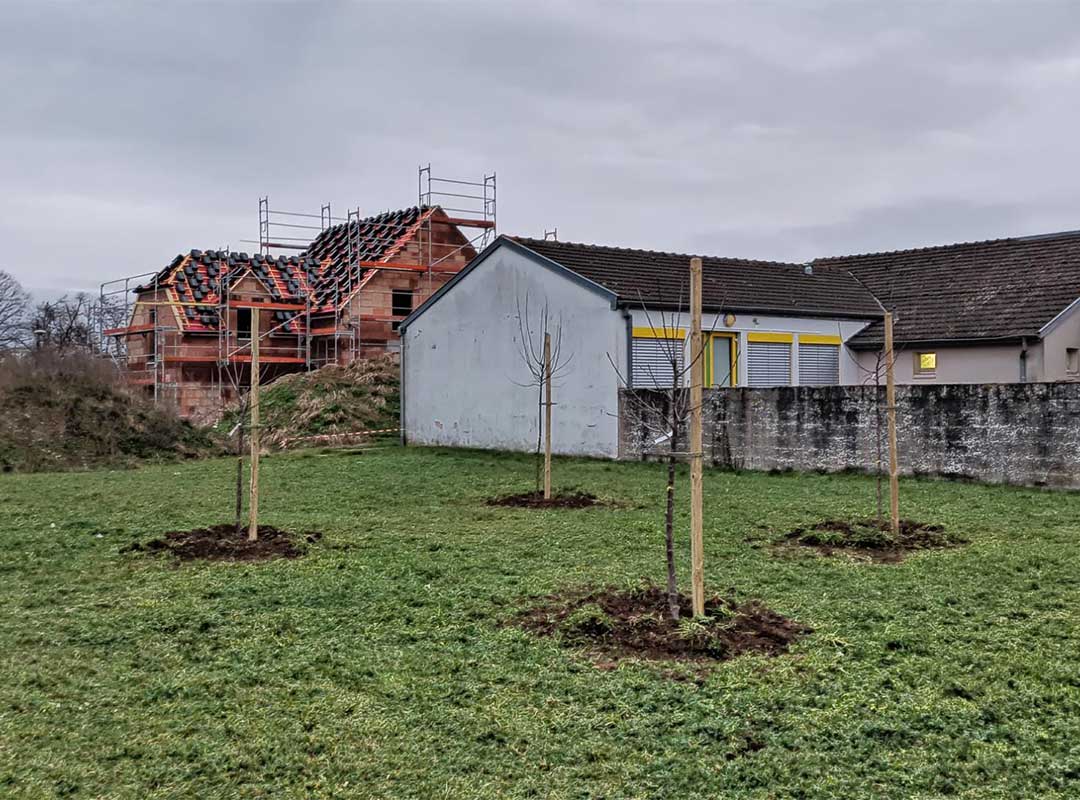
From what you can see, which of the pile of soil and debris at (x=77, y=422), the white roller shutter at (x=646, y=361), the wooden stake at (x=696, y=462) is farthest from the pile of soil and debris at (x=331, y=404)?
the wooden stake at (x=696, y=462)

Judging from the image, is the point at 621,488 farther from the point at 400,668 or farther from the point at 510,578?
the point at 400,668

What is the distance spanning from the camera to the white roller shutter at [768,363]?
2020 cm

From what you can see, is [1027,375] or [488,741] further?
[1027,375]

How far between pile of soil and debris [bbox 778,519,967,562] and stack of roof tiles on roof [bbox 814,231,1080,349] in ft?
38.3

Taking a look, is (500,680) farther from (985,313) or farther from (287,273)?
(287,273)

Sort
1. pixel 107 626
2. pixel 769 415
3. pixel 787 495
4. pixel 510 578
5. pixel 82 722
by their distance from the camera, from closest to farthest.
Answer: pixel 82 722, pixel 107 626, pixel 510 578, pixel 787 495, pixel 769 415

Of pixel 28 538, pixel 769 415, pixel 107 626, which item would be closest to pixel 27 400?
pixel 28 538

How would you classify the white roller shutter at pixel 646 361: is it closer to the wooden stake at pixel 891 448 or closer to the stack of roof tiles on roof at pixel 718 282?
the stack of roof tiles on roof at pixel 718 282

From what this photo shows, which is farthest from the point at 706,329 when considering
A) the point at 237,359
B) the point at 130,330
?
the point at 130,330

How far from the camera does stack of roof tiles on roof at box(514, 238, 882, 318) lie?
1927 centimetres

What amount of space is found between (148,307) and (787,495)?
1105 inches

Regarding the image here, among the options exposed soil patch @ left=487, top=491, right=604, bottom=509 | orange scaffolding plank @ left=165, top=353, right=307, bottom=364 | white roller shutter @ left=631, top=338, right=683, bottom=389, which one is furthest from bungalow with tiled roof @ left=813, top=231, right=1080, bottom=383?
orange scaffolding plank @ left=165, top=353, right=307, bottom=364

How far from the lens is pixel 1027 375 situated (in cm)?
1953

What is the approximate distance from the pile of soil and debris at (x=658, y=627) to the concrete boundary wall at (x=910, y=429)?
203 inches
